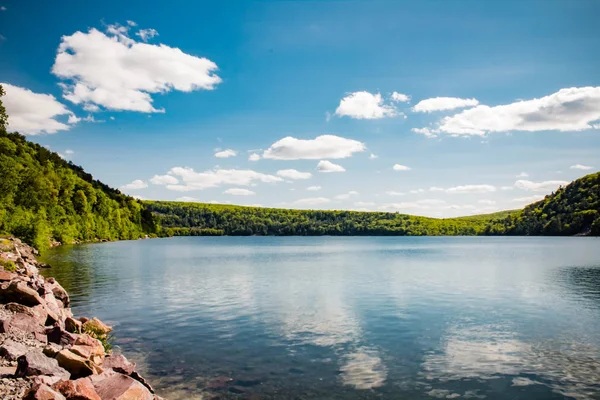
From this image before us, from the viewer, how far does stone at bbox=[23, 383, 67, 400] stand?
1063 centimetres

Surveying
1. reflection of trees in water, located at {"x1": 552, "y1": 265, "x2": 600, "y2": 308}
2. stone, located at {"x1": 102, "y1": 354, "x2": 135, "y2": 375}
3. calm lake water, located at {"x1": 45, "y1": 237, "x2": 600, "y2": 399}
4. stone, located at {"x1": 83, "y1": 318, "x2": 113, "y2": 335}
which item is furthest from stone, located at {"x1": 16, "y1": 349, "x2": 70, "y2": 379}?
reflection of trees in water, located at {"x1": 552, "y1": 265, "x2": 600, "y2": 308}

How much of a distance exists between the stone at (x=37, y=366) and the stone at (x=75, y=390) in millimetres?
1386

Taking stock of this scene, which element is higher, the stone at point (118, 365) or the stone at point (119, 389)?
the stone at point (119, 389)

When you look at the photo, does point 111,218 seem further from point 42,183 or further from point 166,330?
point 166,330

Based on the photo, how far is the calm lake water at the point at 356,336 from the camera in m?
17.9

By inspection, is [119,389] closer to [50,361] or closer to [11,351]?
[50,361]

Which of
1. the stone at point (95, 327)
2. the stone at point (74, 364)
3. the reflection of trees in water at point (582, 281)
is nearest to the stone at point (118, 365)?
the stone at point (74, 364)

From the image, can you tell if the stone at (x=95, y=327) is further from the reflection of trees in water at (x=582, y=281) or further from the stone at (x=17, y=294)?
the reflection of trees in water at (x=582, y=281)

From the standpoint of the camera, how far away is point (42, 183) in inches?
4033

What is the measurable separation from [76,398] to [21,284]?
533 inches

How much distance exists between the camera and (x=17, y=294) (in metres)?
21.5

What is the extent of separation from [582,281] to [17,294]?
5608 cm

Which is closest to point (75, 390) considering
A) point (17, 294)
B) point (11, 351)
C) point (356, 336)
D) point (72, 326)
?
point (11, 351)

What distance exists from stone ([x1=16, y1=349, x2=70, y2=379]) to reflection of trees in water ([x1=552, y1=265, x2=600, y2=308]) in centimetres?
3859
